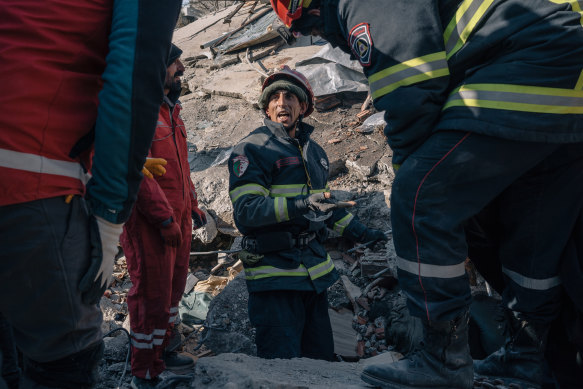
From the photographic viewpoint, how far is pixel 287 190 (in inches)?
126

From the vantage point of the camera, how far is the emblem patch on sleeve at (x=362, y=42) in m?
1.98

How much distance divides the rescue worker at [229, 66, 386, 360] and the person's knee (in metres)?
1.50

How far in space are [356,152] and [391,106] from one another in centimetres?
400

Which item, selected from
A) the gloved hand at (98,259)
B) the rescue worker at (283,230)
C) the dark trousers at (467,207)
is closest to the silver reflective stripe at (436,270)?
the dark trousers at (467,207)

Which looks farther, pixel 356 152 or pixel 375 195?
pixel 356 152

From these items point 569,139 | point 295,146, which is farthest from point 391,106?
point 295,146

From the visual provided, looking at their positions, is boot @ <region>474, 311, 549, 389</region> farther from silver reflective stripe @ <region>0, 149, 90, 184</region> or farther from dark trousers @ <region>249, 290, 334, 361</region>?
silver reflective stripe @ <region>0, 149, 90, 184</region>

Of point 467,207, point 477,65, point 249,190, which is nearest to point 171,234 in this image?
point 249,190

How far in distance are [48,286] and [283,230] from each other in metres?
1.83

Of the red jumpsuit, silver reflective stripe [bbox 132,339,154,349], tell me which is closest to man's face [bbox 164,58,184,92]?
the red jumpsuit

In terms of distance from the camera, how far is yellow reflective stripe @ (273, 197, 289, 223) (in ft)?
9.59

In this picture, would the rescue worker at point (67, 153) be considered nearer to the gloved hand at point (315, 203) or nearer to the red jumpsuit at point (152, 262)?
the red jumpsuit at point (152, 262)

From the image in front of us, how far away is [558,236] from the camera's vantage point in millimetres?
2162

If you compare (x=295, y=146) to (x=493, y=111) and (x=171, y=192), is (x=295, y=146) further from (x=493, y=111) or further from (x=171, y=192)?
(x=493, y=111)
